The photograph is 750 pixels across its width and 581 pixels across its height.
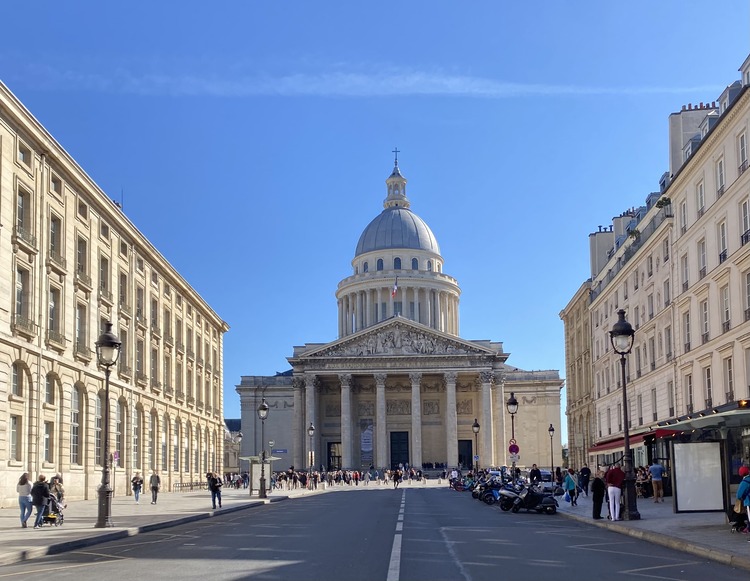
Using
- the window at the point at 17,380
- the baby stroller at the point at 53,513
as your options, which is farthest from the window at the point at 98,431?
the baby stroller at the point at 53,513

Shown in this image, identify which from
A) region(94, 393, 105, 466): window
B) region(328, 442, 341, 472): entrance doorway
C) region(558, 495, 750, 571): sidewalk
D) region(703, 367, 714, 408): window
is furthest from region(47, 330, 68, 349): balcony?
region(328, 442, 341, 472): entrance doorway

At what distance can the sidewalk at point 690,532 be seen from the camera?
18.0 meters

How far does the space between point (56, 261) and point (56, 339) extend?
3.29 metres

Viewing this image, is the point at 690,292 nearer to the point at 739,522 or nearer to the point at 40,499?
the point at 739,522

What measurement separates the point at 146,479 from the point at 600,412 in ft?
104

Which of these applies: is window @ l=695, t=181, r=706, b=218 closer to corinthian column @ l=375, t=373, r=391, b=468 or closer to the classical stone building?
the classical stone building

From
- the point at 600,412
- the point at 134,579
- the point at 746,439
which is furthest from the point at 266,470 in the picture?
the point at 134,579

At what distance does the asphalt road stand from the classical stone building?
7858 centimetres

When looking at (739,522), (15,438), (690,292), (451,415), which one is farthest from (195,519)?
(451,415)

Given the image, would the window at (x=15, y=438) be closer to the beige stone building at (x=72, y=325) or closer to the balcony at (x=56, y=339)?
the beige stone building at (x=72, y=325)

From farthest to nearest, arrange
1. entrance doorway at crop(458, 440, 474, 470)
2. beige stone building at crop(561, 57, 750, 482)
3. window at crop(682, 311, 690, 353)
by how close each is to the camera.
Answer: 1. entrance doorway at crop(458, 440, 474, 470)
2. window at crop(682, 311, 690, 353)
3. beige stone building at crop(561, 57, 750, 482)

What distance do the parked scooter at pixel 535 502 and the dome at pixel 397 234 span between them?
108 m

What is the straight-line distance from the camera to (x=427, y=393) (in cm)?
12188

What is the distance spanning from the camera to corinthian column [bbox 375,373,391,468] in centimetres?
11481
